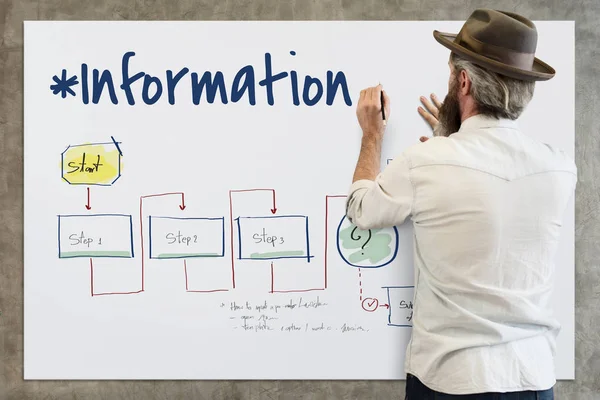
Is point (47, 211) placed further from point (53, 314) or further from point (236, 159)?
point (236, 159)

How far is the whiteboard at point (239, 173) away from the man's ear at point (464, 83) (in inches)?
14.6

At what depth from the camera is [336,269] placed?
1.83 m

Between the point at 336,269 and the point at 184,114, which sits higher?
the point at 184,114

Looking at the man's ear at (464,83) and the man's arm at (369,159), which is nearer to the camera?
the man's ear at (464,83)

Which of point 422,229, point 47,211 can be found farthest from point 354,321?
point 47,211

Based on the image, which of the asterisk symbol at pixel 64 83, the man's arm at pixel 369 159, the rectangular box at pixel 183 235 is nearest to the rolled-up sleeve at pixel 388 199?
the man's arm at pixel 369 159

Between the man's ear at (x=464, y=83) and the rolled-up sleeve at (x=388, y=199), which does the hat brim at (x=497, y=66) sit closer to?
the man's ear at (x=464, y=83)

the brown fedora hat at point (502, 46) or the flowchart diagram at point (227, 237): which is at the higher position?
the brown fedora hat at point (502, 46)

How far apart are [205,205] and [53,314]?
0.58 meters

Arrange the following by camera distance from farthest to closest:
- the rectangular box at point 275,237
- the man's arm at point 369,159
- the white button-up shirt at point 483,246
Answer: the rectangular box at point 275,237
the man's arm at point 369,159
the white button-up shirt at point 483,246

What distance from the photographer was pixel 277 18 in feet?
6.07

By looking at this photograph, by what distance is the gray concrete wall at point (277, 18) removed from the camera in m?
1.85

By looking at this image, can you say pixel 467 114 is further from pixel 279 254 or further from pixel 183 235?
pixel 183 235

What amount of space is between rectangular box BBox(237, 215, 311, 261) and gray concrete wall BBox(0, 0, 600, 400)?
1.34ft
